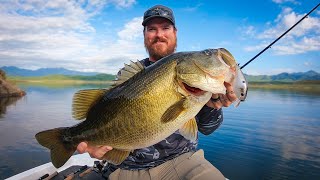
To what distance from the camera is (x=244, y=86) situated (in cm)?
353

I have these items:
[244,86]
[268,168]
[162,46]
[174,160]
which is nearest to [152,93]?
[244,86]

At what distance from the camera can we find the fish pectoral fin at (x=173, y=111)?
130 inches

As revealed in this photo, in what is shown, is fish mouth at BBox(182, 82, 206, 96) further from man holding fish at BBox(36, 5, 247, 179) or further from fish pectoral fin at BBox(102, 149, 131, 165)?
fish pectoral fin at BBox(102, 149, 131, 165)

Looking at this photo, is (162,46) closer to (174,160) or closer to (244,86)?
(174,160)

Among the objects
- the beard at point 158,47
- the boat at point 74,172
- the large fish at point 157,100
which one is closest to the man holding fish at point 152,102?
the large fish at point 157,100

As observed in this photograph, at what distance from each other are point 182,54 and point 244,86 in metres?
0.82

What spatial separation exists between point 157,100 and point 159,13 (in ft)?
8.40

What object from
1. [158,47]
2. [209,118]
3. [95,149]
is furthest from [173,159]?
[158,47]

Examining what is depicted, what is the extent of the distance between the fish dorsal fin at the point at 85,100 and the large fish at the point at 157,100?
5cm

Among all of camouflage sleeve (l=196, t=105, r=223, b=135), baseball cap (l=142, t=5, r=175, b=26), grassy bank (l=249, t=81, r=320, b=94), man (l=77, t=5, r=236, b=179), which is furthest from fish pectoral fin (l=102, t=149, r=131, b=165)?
grassy bank (l=249, t=81, r=320, b=94)

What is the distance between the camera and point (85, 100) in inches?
152

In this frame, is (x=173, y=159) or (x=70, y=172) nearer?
(x=173, y=159)

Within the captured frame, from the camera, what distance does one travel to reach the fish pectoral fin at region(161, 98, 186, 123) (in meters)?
3.31

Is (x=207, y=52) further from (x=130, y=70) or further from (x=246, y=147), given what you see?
(x=246, y=147)
